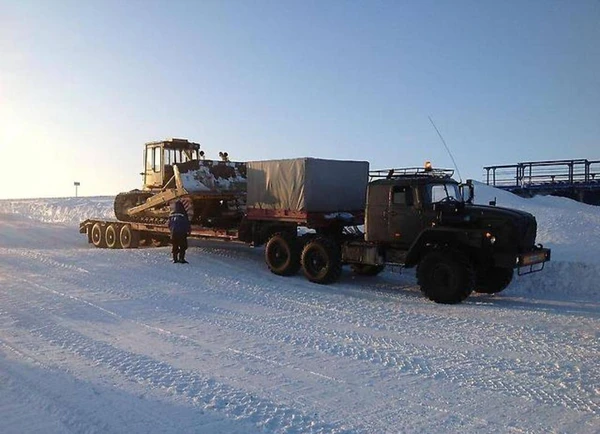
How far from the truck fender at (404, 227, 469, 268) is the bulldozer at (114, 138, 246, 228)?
6146 mm

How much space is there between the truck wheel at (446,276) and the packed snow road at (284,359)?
0.32 metres

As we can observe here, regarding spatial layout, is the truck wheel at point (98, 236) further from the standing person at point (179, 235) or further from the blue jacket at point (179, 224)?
the standing person at point (179, 235)

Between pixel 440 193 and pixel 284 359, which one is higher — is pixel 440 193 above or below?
above

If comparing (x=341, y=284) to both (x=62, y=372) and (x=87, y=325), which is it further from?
(x=62, y=372)

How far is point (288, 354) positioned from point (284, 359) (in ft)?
0.67

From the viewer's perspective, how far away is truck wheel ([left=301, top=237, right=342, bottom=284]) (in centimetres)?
1237

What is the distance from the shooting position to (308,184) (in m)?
13.1

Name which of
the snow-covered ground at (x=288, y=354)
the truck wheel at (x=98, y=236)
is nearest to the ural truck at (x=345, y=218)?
the snow-covered ground at (x=288, y=354)

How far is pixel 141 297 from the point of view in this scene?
398 inches

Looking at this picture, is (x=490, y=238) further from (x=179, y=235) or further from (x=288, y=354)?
(x=179, y=235)

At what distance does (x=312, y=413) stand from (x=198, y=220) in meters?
12.2

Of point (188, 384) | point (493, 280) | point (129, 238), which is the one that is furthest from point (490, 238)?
point (129, 238)

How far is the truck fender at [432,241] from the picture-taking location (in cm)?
1036

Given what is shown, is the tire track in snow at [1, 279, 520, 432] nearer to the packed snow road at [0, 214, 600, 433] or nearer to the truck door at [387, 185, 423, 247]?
the packed snow road at [0, 214, 600, 433]
